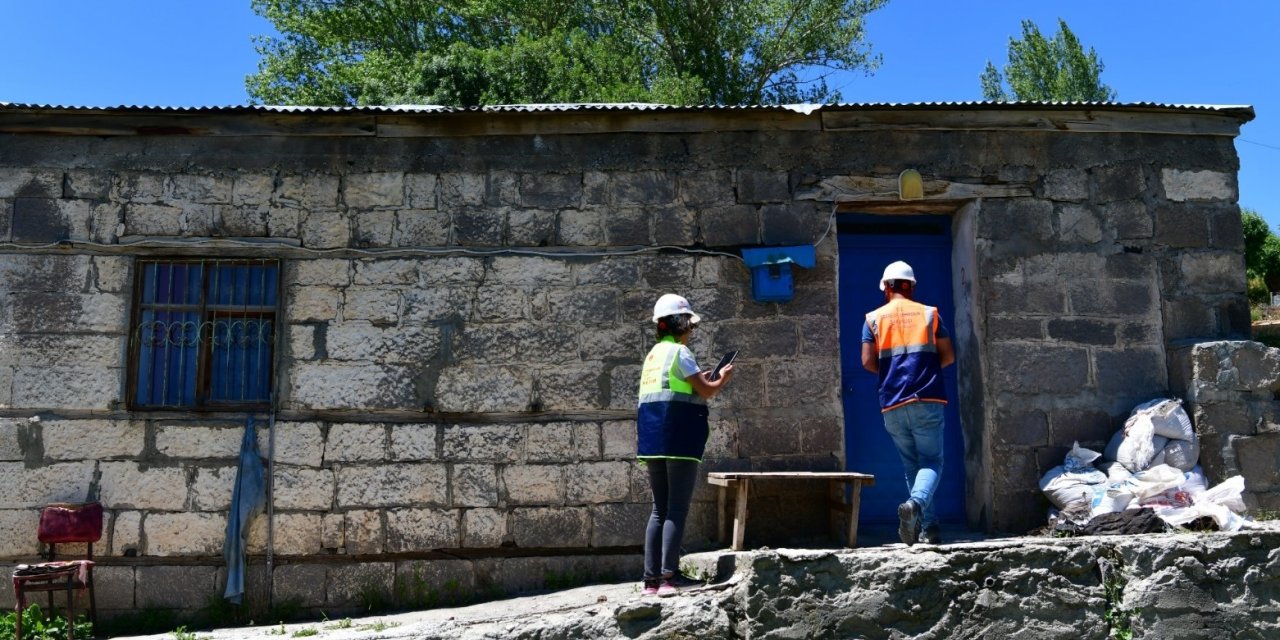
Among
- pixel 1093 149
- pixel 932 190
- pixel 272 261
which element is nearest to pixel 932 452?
pixel 932 190

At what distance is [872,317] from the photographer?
225 inches

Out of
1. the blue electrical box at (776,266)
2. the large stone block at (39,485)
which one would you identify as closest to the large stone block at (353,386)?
the large stone block at (39,485)

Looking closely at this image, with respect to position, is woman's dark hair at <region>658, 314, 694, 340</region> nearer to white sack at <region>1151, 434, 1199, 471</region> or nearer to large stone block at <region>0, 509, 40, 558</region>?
white sack at <region>1151, 434, 1199, 471</region>

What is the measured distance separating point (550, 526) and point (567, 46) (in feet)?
36.5

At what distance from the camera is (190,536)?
635 centimetres

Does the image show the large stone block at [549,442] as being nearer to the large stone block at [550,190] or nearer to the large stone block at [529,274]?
the large stone block at [529,274]

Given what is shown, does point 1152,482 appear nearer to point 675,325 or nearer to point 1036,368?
point 1036,368

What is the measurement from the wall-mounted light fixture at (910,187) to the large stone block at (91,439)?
4999mm

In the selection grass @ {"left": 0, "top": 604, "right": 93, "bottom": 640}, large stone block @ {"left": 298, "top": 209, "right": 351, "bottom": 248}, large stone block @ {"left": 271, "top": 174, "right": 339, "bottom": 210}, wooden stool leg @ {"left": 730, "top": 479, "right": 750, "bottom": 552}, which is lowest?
grass @ {"left": 0, "top": 604, "right": 93, "bottom": 640}

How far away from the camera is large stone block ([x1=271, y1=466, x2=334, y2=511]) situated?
638 cm

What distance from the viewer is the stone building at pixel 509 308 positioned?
6367mm

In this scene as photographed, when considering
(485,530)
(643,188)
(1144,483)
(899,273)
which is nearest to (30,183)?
(485,530)

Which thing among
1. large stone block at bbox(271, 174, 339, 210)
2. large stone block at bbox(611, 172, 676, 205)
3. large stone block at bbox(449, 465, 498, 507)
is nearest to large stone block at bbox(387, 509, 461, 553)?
large stone block at bbox(449, 465, 498, 507)

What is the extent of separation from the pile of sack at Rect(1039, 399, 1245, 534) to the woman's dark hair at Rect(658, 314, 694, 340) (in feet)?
8.42
